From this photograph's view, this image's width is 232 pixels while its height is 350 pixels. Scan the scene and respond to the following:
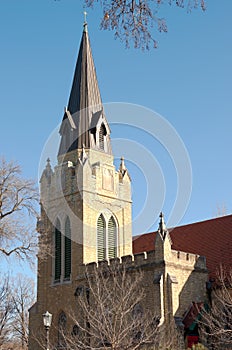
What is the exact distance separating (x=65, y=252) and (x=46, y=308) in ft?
12.8

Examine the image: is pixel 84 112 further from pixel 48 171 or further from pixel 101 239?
pixel 101 239

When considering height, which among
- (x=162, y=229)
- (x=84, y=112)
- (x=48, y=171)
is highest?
(x=84, y=112)

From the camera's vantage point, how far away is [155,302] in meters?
29.0

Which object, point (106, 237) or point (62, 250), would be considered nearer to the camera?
point (106, 237)

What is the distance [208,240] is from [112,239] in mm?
6474

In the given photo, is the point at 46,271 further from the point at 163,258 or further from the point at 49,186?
the point at 163,258

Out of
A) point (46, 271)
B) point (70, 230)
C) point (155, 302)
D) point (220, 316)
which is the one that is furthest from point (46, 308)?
point (220, 316)

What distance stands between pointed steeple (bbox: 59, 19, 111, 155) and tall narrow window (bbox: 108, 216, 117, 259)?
519cm

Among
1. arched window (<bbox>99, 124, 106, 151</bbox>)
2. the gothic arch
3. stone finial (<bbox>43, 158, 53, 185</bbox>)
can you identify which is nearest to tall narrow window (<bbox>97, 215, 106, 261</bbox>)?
the gothic arch

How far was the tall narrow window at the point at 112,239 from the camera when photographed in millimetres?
37000

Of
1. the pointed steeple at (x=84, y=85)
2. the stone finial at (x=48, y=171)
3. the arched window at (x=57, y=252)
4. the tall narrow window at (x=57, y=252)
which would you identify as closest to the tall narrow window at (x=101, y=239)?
the arched window at (x=57, y=252)

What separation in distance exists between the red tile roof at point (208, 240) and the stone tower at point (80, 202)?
10.6ft

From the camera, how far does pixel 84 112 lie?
39406 mm

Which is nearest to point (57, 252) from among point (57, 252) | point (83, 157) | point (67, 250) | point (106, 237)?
point (57, 252)
